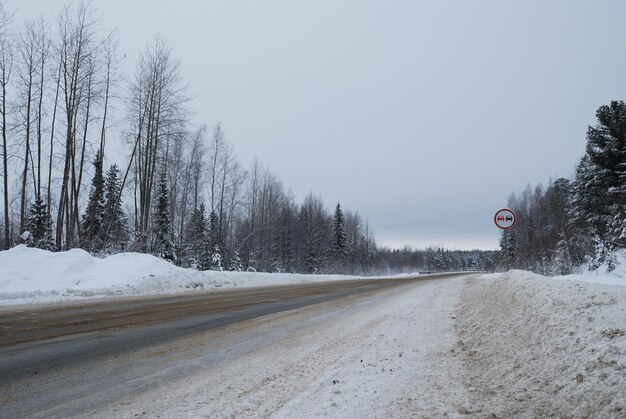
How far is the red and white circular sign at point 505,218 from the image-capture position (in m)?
14.1

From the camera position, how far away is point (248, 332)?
6.70 m

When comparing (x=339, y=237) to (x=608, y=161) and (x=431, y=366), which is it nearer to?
(x=608, y=161)

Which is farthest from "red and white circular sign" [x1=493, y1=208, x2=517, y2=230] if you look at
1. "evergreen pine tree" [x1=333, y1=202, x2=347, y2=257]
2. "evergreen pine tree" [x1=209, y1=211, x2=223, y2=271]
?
"evergreen pine tree" [x1=333, y1=202, x2=347, y2=257]

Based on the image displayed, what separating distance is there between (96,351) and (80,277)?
33.6 ft

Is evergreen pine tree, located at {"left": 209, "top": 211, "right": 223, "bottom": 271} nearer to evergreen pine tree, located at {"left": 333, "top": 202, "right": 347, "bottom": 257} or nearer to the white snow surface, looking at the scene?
the white snow surface

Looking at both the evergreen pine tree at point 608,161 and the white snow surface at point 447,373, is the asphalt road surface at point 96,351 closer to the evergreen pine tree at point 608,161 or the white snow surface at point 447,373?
the white snow surface at point 447,373

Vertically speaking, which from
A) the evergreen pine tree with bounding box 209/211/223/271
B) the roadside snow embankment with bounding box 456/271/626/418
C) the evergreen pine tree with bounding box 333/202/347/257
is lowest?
the roadside snow embankment with bounding box 456/271/626/418

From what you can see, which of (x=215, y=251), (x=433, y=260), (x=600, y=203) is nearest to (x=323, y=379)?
(x=215, y=251)

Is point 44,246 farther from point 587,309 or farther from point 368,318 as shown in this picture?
point 587,309

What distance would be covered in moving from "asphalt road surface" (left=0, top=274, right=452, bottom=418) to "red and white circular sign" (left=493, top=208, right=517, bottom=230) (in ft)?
31.7

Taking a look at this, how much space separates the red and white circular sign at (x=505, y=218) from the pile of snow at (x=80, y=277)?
12.7m

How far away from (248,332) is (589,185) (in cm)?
3385

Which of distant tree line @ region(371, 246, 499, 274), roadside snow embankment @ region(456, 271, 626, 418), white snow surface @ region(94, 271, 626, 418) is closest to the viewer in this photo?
roadside snow embankment @ region(456, 271, 626, 418)

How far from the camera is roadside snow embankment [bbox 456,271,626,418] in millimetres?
2580
